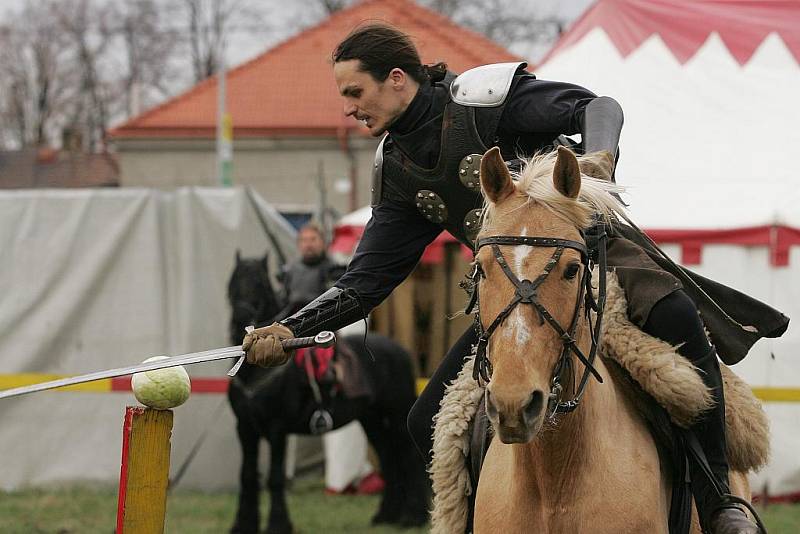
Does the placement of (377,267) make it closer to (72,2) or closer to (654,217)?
(654,217)

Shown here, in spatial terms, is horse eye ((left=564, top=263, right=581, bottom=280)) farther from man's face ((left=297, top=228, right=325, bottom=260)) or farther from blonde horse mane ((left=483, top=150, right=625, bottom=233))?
man's face ((left=297, top=228, right=325, bottom=260))

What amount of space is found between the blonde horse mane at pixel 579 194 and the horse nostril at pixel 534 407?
1.61 ft

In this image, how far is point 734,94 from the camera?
33.1ft

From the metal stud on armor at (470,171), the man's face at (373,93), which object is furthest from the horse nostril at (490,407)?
the man's face at (373,93)

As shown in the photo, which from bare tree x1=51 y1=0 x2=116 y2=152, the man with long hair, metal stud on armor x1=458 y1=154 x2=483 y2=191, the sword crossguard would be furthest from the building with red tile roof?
the sword crossguard

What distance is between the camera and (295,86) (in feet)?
89.9

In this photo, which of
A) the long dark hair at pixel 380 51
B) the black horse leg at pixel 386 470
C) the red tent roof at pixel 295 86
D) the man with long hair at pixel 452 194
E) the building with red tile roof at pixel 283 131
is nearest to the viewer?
the man with long hair at pixel 452 194

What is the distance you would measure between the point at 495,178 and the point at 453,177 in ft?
2.33

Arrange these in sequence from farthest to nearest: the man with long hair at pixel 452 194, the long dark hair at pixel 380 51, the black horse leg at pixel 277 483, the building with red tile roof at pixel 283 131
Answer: the building with red tile roof at pixel 283 131 → the black horse leg at pixel 277 483 → the long dark hair at pixel 380 51 → the man with long hair at pixel 452 194

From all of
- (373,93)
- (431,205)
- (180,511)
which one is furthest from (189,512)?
(373,93)

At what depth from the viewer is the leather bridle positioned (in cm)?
277

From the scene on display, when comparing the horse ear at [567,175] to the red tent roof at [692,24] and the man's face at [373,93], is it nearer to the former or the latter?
the man's face at [373,93]

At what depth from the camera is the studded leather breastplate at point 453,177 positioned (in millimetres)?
3688

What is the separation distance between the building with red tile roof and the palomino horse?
21.9m
